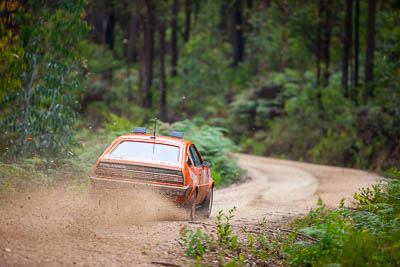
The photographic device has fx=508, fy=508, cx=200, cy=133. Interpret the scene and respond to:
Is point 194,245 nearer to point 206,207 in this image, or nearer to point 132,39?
point 206,207

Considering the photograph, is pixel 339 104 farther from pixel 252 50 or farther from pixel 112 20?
pixel 112 20

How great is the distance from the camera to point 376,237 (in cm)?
741

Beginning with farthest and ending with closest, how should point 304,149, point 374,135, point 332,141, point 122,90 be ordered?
point 122,90 < point 304,149 < point 332,141 < point 374,135

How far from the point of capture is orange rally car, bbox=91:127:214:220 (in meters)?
8.62

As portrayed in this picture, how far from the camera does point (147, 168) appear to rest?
873 cm

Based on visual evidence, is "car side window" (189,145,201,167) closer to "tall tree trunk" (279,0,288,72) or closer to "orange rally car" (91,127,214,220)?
"orange rally car" (91,127,214,220)

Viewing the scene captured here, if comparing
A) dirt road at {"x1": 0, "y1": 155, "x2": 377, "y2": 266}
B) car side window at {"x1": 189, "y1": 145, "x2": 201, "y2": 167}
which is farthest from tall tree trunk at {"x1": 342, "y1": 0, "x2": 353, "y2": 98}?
car side window at {"x1": 189, "y1": 145, "x2": 201, "y2": 167}

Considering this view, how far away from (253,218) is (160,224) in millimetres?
2785

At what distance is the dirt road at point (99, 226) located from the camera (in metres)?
6.25

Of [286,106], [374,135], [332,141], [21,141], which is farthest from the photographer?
[286,106]

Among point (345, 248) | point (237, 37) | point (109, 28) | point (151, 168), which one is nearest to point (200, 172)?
point (151, 168)

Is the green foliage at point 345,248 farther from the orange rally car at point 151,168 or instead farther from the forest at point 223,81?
the forest at point 223,81

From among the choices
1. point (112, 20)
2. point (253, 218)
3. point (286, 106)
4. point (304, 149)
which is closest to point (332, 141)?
point (304, 149)

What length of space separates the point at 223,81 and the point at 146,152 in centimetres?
3568
